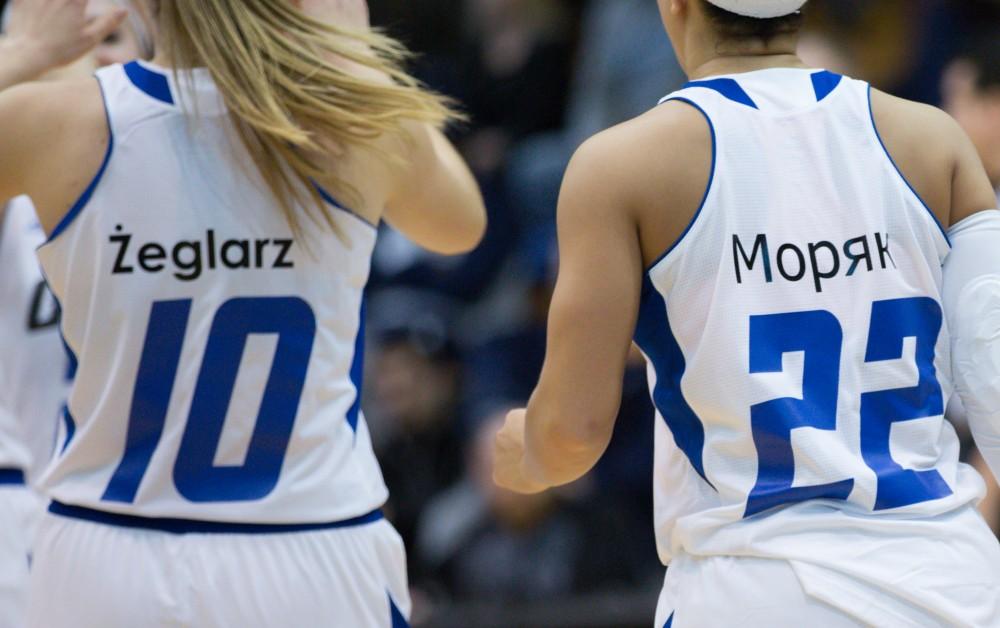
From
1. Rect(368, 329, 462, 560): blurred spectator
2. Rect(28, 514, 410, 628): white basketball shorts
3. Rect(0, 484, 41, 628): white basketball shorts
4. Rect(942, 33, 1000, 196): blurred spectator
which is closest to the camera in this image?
Rect(28, 514, 410, 628): white basketball shorts

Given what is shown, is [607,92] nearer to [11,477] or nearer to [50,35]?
[11,477]

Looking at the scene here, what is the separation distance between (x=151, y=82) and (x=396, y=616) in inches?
42.7

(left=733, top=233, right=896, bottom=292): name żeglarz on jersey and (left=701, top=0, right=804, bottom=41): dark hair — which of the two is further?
(left=701, top=0, right=804, bottom=41): dark hair

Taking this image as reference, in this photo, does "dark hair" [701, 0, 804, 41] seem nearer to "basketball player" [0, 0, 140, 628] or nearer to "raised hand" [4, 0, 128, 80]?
"raised hand" [4, 0, 128, 80]

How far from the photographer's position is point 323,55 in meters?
2.69

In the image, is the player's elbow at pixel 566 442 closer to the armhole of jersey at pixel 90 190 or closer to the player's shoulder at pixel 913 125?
the player's shoulder at pixel 913 125

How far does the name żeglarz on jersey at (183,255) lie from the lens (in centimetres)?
262

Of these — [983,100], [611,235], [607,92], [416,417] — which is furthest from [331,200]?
[607,92]

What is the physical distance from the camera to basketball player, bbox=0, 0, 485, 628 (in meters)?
2.60

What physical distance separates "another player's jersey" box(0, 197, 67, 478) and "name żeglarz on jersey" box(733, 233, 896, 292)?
200 centimetres

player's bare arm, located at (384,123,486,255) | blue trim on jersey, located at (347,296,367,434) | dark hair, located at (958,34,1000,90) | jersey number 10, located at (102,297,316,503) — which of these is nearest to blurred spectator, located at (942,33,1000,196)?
dark hair, located at (958,34,1000,90)

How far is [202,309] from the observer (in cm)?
264

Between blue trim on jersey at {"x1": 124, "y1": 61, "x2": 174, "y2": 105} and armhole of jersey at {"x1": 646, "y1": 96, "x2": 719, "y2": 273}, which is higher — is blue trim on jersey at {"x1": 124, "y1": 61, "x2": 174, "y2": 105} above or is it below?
above

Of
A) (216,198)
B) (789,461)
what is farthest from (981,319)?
(216,198)
